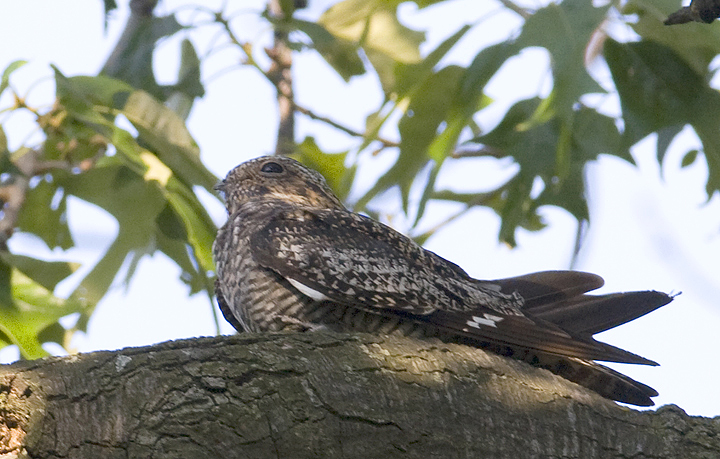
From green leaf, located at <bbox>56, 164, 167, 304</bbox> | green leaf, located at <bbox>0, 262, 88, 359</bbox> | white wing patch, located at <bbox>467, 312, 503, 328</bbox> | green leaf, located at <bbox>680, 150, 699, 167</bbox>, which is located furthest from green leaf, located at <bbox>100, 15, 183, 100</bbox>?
green leaf, located at <bbox>680, 150, 699, 167</bbox>

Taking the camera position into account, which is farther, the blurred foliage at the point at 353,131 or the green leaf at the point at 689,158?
the green leaf at the point at 689,158

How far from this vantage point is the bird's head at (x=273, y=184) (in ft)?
13.8

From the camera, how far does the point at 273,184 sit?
4.22 metres

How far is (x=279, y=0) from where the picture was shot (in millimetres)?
4523

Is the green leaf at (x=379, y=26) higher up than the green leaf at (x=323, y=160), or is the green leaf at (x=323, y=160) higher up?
the green leaf at (x=379, y=26)

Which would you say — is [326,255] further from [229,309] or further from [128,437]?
[128,437]

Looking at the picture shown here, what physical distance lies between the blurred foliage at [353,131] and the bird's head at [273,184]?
158mm

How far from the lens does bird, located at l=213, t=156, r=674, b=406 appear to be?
2920 mm

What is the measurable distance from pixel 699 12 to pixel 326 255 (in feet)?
5.14

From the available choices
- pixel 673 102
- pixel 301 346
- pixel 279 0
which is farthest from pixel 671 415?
pixel 279 0

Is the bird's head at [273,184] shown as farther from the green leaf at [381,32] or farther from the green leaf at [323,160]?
the green leaf at [381,32]

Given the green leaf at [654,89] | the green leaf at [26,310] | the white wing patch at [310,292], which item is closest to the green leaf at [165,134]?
the green leaf at [26,310]

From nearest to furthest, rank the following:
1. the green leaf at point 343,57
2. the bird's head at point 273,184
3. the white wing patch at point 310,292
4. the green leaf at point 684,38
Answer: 1. the white wing patch at point 310,292
2. the bird's head at point 273,184
3. the green leaf at point 684,38
4. the green leaf at point 343,57

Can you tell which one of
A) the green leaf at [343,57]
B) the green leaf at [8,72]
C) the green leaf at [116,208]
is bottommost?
the green leaf at [116,208]
